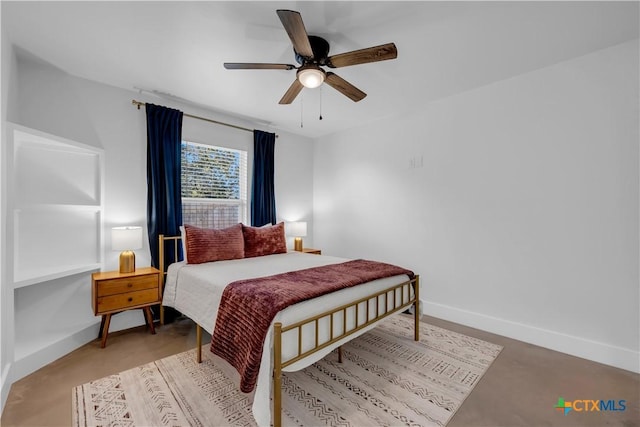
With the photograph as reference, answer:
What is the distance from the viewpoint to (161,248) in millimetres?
3115

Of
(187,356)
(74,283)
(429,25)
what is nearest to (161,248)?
(74,283)

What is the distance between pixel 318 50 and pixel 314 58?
0.46ft

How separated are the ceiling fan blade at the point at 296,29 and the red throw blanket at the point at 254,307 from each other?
63.5 inches

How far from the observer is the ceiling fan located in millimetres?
1731

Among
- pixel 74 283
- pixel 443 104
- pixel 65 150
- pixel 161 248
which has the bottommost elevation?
pixel 74 283

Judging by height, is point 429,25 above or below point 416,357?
above

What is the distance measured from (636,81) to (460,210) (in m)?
1.71

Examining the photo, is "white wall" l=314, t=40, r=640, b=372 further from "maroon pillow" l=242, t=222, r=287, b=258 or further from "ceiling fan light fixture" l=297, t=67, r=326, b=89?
"ceiling fan light fixture" l=297, t=67, r=326, b=89

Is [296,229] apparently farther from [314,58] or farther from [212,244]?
[314,58]

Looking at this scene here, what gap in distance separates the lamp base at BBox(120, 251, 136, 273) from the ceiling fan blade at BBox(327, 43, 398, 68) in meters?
2.63

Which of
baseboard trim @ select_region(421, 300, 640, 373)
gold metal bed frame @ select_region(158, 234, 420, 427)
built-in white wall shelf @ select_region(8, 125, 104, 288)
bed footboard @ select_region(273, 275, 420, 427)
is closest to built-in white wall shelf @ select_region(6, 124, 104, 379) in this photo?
built-in white wall shelf @ select_region(8, 125, 104, 288)

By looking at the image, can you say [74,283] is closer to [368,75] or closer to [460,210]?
[368,75]

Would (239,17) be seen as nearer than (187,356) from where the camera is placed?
Yes

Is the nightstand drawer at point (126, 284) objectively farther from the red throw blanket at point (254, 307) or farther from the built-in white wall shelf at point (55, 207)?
the red throw blanket at point (254, 307)
